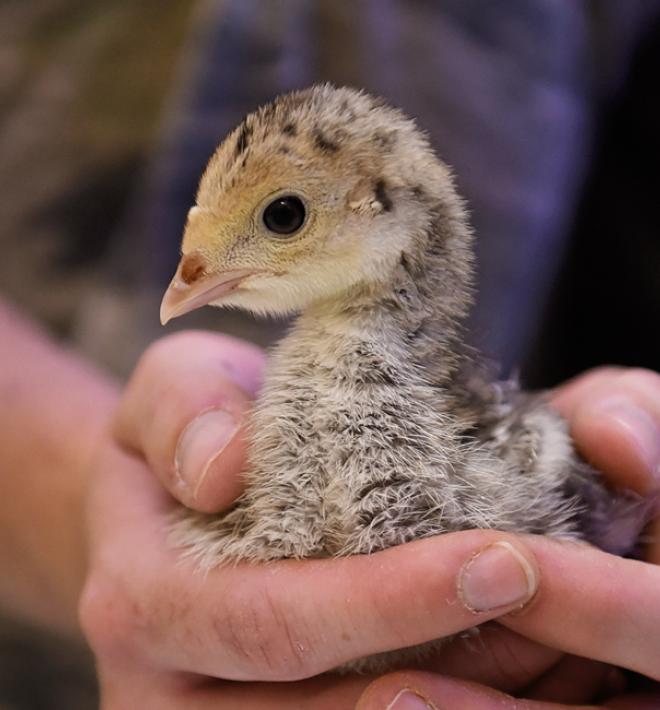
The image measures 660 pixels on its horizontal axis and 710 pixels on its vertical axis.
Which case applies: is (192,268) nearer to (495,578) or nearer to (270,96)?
(495,578)

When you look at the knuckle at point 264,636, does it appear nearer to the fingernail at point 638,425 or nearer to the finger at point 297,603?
the finger at point 297,603

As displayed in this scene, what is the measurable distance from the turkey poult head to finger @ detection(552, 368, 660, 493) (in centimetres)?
33

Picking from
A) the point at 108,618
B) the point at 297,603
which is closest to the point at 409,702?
the point at 297,603

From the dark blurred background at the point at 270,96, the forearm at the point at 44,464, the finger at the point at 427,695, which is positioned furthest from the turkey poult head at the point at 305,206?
the dark blurred background at the point at 270,96

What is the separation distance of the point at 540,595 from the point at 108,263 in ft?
4.17

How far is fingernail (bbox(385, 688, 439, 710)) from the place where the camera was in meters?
0.73

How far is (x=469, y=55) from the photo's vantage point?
1633mm

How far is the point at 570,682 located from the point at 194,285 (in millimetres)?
552

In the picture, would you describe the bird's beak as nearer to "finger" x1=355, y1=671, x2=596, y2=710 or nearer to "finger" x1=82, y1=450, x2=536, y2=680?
"finger" x1=82, y1=450, x2=536, y2=680

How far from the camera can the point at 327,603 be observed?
28.8 inches

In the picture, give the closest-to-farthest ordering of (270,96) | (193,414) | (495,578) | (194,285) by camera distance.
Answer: (495,578)
(194,285)
(193,414)
(270,96)

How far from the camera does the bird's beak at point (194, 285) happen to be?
0.81 m

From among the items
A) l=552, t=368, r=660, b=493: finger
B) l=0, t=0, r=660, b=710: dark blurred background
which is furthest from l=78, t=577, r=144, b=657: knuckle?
l=0, t=0, r=660, b=710: dark blurred background

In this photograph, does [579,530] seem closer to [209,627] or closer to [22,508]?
[209,627]
